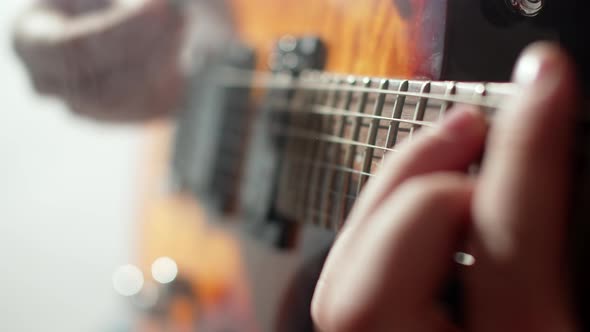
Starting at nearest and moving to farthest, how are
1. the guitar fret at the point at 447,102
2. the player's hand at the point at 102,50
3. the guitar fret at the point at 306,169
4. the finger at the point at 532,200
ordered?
the finger at the point at 532,200, the guitar fret at the point at 447,102, the guitar fret at the point at 306,169, the player's hand at the point at 102,50

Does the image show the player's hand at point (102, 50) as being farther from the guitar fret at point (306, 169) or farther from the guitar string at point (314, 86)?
the guitar fret at point (306, 169)

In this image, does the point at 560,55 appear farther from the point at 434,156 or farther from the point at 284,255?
the point at 284,255

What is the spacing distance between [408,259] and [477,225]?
0.03 m

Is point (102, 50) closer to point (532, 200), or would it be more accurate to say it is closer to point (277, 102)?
point (277, 102)

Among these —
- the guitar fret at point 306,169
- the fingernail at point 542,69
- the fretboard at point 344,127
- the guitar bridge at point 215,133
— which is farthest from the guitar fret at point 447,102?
the guitar bridge at point 215,133

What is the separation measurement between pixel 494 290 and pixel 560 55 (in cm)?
11

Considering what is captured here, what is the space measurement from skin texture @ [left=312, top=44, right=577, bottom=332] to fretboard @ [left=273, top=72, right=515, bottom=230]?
0.06 meters

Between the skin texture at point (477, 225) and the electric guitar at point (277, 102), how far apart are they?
0.05ft

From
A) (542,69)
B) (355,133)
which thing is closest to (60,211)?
(355,133)

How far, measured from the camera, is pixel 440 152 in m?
0.33

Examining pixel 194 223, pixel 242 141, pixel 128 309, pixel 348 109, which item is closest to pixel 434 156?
pixel 348 109

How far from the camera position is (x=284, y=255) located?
2.13ft

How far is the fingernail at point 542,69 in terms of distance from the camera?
10.6 inches

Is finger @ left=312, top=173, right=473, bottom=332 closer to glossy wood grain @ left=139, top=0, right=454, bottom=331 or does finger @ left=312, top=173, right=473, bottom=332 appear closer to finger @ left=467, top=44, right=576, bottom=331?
finger @ left=467, top=44, right=576, bottom=331
